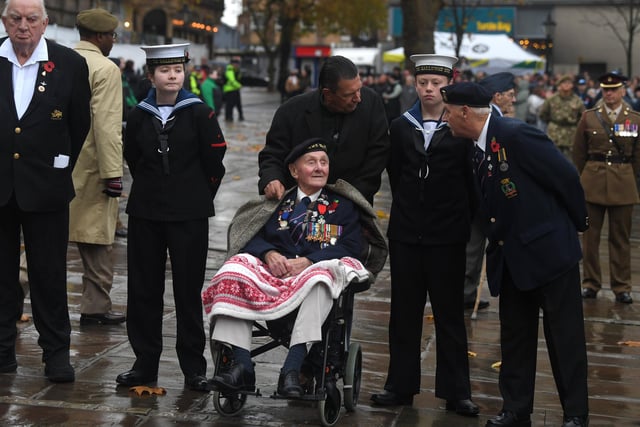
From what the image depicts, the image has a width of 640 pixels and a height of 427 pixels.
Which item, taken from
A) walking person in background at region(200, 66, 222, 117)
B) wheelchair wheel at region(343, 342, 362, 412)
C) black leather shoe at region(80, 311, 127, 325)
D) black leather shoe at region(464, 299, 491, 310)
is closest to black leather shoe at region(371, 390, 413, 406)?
wheelchair wheel at region(343, 342, 362, 412)

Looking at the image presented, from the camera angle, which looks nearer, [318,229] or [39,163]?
[318,229]

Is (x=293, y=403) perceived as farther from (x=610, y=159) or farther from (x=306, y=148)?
(x=610, y=159)

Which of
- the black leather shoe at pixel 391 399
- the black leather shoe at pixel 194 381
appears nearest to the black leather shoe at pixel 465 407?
the black leather shoe at pixel 391 399

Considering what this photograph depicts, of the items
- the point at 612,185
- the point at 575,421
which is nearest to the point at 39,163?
the point at 575,421

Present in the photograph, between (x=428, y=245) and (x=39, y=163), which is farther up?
(x=39, y=163)

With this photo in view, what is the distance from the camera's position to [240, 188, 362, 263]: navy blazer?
6.22 metres

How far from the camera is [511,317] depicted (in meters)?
6.15

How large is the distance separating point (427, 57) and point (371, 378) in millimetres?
2026

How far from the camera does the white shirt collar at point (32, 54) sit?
6.70 metres

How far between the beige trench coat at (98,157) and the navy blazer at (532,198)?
2.99 m

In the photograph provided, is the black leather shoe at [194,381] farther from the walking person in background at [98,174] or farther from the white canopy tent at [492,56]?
the white canopy tent at [492,56]

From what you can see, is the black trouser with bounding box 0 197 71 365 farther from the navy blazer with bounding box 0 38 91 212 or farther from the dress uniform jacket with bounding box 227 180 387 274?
the dress uniform jacket with bounding box 227 180 387 274

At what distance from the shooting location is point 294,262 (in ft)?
19.9

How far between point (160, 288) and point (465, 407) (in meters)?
1.84
